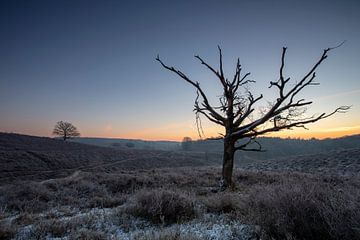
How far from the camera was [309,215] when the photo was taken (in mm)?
Result: 3789

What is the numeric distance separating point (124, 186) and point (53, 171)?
31997 mm

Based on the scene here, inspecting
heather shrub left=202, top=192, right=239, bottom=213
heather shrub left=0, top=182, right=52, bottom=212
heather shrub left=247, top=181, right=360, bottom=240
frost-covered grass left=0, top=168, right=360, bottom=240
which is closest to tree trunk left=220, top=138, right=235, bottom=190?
frost-covered grass left=0, top=168, right=360, bottom=240

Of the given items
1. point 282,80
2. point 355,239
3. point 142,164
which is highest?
point 282,80

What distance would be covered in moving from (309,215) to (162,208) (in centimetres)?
320

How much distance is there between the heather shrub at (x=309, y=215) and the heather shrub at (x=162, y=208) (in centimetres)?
174

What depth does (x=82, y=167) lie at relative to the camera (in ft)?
154

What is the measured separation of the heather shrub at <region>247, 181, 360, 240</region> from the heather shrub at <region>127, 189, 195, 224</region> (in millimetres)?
1741

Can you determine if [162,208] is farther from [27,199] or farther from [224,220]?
[27,199]

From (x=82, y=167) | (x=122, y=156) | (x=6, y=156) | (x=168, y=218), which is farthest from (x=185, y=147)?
(x=168, y=218)

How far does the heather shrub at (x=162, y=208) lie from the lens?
17.7 ft

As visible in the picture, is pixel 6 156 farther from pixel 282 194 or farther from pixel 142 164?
pixel 282 194

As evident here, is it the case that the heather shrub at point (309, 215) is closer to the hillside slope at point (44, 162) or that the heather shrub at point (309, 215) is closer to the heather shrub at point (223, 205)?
the heather shrub at point (223, 205)

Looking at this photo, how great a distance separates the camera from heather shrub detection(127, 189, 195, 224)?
5387 millimetres

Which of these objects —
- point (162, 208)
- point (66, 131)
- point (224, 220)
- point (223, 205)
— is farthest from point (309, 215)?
point (66, 131)
